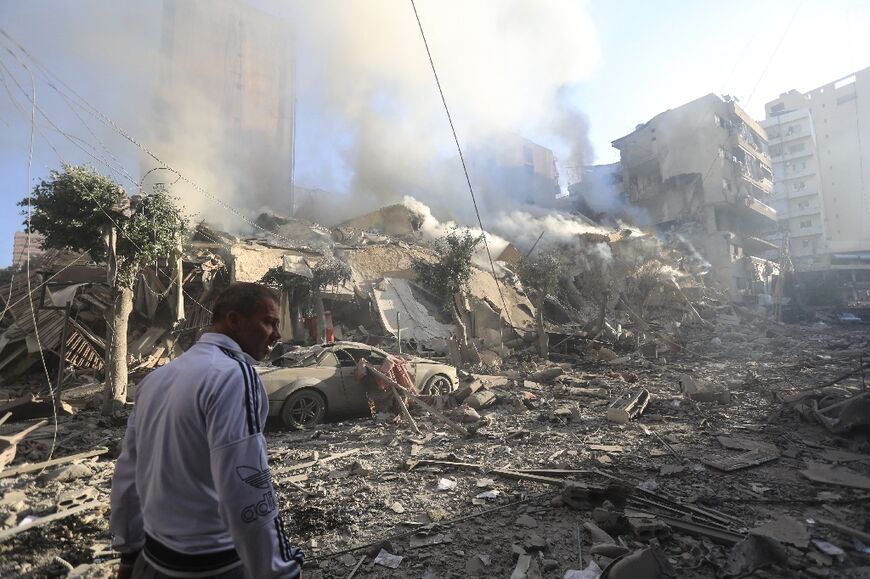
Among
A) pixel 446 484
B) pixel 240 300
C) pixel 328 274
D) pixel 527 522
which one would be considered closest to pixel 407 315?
pixel 328 274

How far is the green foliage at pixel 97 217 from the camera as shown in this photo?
8562mm

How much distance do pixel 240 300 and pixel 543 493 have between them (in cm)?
376

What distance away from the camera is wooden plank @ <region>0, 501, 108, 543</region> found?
3393 mm

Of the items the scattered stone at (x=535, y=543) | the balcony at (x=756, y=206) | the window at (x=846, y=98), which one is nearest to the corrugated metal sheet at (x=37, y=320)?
the scattered stone at (x=535, y=543)

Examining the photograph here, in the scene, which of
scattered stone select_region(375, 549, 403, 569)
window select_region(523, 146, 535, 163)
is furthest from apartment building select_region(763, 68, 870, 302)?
scattered stone select_region(375, 549, 403, 569)

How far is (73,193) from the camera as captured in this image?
8.52 meters

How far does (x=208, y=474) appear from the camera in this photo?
1.38 metres

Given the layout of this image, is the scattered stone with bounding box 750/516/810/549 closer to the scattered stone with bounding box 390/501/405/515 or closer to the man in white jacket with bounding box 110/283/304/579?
the scattered stone with bounding box 390/501/405/515

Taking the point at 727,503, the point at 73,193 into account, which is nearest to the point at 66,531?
the point at 727,503

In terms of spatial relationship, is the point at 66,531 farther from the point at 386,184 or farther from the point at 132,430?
the point at 386,184

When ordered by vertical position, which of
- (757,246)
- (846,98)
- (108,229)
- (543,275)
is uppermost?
(846,98)

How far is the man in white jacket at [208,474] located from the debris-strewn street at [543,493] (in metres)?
2.03

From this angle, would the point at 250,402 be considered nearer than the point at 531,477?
Yes

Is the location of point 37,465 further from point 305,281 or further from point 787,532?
point 305,281
